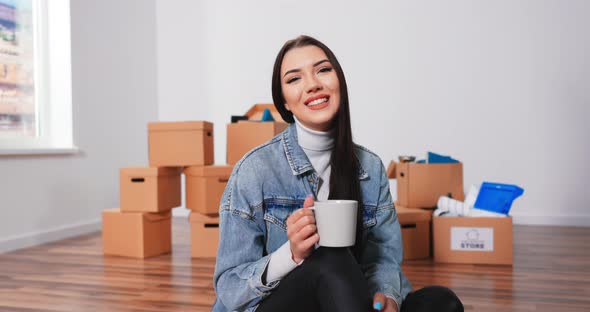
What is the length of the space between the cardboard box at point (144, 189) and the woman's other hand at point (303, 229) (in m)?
1.96

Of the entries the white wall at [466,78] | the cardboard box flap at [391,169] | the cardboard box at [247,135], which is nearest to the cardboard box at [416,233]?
the cardboard box flap at [391,169]

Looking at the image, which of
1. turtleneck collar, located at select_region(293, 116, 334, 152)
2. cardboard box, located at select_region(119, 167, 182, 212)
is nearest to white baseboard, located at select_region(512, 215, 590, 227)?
cardboard box, located at select_region(119, 167, 182, 212)

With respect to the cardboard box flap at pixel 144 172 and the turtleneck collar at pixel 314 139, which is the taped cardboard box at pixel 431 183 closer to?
the cardboard box flap at pixel 144 172

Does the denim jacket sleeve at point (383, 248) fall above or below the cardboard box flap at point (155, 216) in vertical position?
above

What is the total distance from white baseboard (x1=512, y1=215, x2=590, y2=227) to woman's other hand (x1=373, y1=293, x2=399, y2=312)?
303 centimetres

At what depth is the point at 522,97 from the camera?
3.62 meters

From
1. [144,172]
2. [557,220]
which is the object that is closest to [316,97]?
[144,172]

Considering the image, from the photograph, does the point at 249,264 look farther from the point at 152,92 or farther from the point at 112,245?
the point at 152,92

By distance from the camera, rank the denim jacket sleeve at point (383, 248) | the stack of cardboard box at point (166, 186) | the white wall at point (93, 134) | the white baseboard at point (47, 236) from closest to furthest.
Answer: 1. the denim jacket sleeve at point (383, 248)
2. the stack of cardboard box at point (166, 186)
3. the white baseboard at point (47, 236)
4. the white wall at point (93, 134)

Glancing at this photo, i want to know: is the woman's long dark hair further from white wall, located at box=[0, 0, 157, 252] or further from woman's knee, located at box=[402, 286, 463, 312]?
white wall, located at box=[0, 0, 157, 252]

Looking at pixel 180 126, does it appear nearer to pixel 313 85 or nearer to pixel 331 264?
pixel 313 85

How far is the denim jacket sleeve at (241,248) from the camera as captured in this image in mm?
960

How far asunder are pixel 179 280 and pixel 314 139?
1326 mm

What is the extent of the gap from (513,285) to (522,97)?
196 cm
